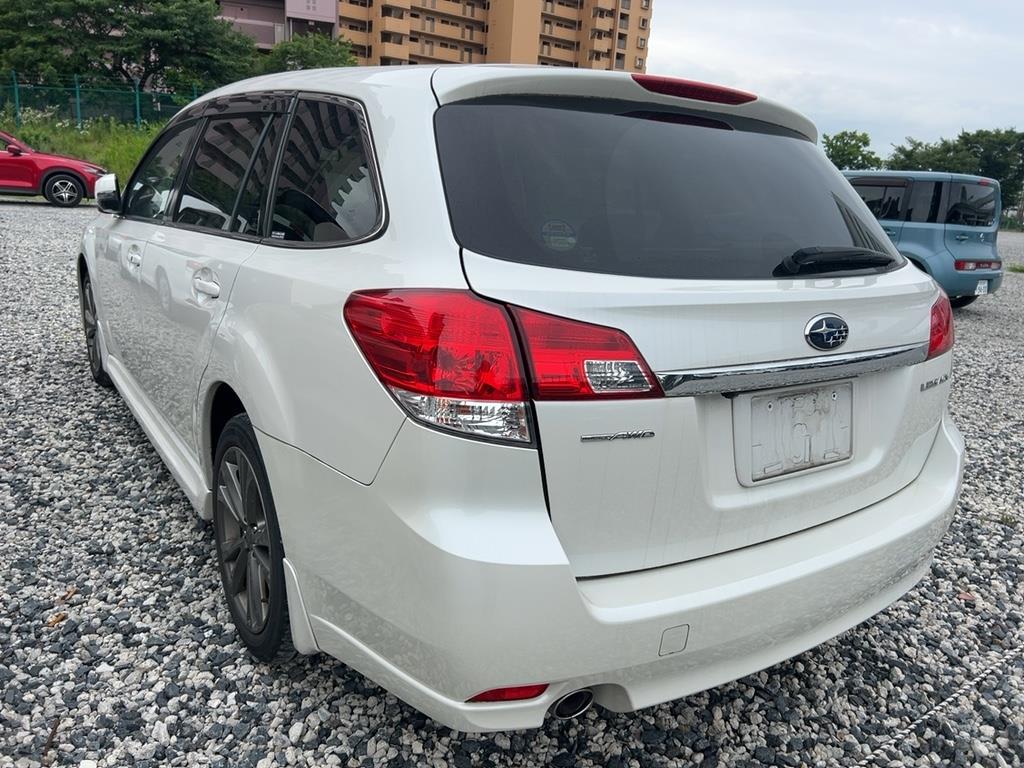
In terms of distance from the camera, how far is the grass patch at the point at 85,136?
70.9ft

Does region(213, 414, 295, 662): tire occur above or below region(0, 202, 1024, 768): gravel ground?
above

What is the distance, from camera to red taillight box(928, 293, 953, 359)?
82.4 inches

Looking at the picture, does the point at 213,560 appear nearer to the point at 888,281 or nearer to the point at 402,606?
the point at 402,606

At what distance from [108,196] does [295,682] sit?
2.76 metres

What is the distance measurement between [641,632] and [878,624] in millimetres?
1650

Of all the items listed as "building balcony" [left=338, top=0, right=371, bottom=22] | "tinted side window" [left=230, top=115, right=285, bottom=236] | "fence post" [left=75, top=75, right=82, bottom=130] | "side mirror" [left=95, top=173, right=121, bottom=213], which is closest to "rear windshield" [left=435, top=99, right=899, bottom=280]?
"tinted side window" [left=230, top=115, right=285, bottom=236]

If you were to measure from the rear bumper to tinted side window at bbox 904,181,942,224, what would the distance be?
915cm

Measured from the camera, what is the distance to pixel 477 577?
4.79 feet

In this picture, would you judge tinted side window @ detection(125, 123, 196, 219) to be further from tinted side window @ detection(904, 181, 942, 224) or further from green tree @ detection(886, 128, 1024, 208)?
green tree @ detection(886, 128, 1024, 208)

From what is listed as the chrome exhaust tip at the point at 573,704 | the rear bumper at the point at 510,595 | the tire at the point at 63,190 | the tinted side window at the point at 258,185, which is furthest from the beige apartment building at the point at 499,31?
the chrome exhaust tip at the point at 573,704

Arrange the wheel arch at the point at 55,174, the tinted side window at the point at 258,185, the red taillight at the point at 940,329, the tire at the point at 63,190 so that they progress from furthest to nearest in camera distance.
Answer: the tire at the point at 63,190 → the wheel arch at the point at 55,174 → the tinted side window at the point at 258,185 → the red taillight at the point at 940,329

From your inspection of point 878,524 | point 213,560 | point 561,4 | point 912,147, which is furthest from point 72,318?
point 561,4

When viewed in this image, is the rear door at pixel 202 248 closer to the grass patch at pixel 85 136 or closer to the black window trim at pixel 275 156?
the black window trim at pixel 275 156

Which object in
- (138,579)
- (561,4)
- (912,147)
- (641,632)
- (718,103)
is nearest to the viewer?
(641,632)
